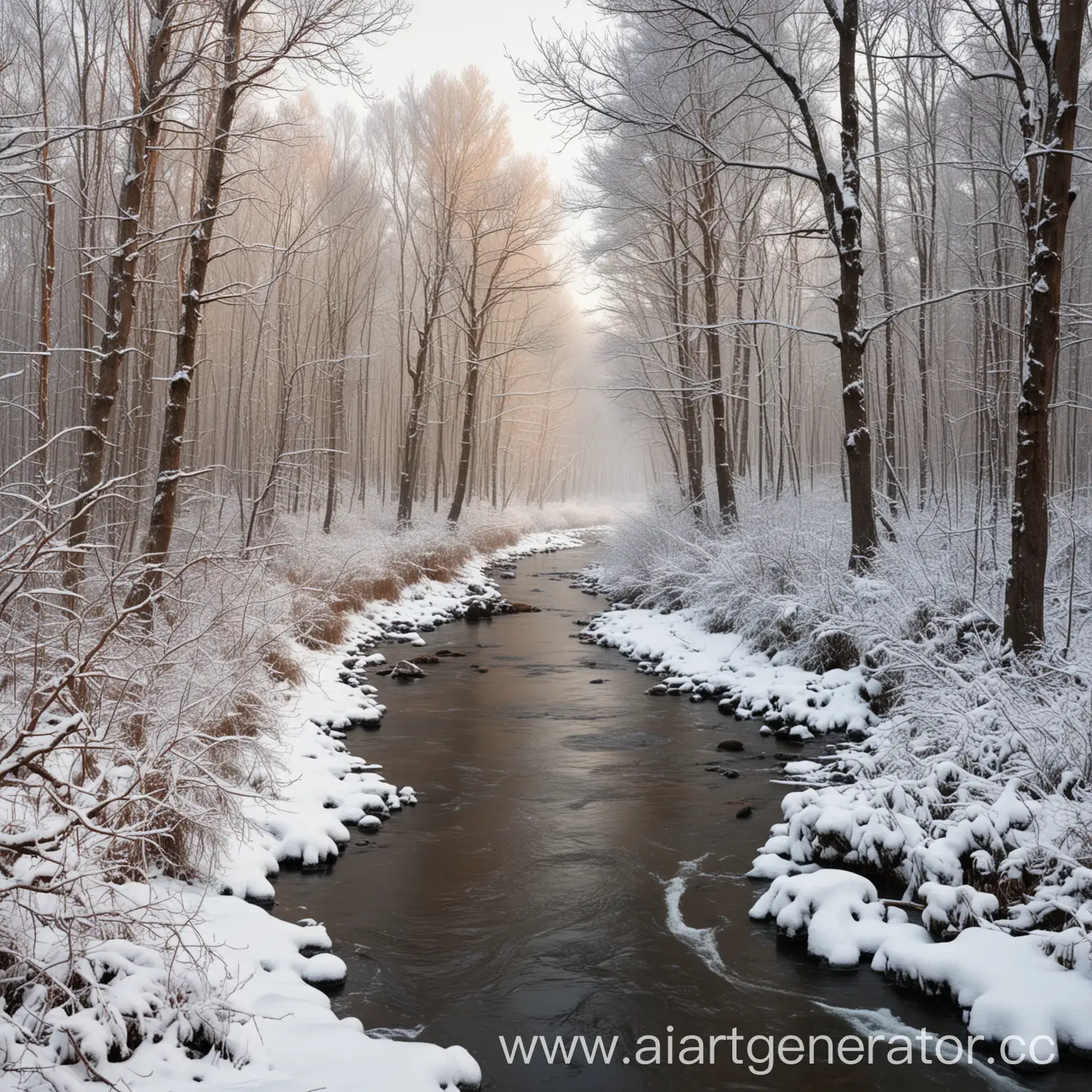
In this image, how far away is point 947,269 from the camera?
1969 centimetres

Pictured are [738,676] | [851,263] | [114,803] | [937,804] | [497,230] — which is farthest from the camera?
[497,230]

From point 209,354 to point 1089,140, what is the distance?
2283 cm

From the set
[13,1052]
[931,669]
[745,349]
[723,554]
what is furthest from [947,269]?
[13,1052]

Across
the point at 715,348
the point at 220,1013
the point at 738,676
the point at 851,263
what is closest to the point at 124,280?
the point at 220,1013

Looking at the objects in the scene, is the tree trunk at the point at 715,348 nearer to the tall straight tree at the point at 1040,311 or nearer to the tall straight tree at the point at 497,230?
the tall straight tree at the point at 497,230

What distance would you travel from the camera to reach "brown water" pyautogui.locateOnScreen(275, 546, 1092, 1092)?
3.95 metres

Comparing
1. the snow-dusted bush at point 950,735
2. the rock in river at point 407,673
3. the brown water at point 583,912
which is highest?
the snow-dusted bush at point 950,735

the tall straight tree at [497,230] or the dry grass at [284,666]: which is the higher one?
the tall straight tree at [497,230]

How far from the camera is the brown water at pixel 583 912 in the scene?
395cm

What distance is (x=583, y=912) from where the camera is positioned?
17.1ft

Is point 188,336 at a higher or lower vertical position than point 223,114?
→ lower

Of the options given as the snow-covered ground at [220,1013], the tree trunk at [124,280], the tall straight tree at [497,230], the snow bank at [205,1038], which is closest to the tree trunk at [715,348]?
the tall straight tree at [497,230]

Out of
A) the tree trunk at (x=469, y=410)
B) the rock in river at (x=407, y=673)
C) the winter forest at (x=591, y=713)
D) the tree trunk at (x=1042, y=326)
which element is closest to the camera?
the winter forest at (x=591, y=713)

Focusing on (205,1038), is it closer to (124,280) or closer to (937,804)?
(937,804)
